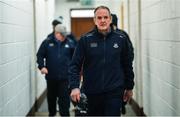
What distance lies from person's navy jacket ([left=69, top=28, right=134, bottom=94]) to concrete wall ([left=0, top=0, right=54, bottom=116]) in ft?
2.92

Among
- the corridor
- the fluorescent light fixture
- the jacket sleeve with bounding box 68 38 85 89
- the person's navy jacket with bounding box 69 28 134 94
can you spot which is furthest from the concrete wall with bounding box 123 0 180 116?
the fluorescent light fixture

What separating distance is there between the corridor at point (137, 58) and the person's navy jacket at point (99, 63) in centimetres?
57

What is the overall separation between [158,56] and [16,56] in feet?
5.99

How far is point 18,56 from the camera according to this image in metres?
5.21

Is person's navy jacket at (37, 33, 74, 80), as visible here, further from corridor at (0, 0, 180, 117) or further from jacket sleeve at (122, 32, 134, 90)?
jacket sleeve at (122, 32, 134, 90)

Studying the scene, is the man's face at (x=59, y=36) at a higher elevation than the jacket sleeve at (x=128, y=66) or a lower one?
higher

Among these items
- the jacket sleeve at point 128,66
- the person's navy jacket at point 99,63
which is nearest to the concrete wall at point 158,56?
the jacket sleeve at point 128,66

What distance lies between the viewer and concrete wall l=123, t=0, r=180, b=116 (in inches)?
150

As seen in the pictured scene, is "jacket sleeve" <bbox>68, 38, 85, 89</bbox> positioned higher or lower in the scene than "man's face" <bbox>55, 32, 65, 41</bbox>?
lower

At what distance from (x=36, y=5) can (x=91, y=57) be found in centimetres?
380

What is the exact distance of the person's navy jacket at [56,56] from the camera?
5719 mm

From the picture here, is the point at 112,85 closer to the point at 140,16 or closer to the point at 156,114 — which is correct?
the point at 156,114

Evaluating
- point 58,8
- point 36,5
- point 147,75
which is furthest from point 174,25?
point 58,8

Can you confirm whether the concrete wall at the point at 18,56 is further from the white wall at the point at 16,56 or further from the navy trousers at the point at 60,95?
the navy trousers at the point at 60,95
